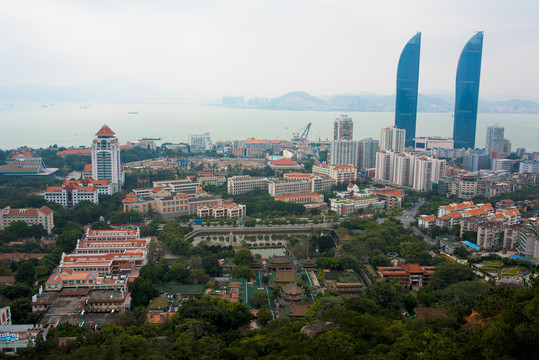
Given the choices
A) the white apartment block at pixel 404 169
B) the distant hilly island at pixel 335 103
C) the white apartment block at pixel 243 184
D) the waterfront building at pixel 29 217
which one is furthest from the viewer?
the distant hilly island at pixel 335 103

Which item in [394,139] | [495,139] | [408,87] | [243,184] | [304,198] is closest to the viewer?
[304,198]

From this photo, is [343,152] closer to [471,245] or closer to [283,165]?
[283,165]

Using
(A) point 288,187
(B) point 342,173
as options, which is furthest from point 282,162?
(A) point 288,187

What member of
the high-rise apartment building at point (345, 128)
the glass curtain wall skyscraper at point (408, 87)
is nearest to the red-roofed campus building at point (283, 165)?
the high-rise apartment building at point (345, 128)

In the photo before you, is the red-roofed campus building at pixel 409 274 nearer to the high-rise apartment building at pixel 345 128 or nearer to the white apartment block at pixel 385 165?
the white apartment block at pixel 385 165

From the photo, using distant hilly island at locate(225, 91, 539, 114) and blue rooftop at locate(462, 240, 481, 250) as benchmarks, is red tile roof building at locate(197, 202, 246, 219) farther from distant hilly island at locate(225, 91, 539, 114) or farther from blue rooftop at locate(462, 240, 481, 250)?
distant hilly island at locate(225, 91, 539, 114)
